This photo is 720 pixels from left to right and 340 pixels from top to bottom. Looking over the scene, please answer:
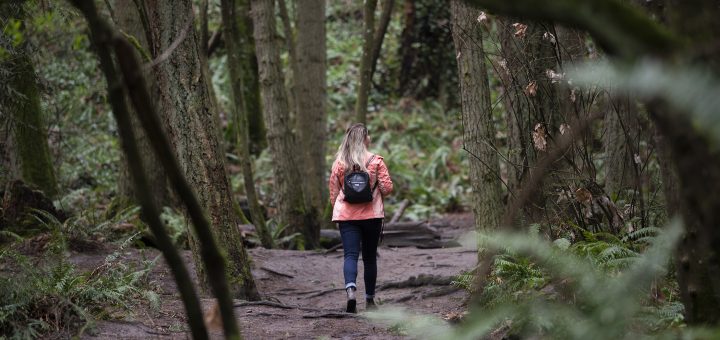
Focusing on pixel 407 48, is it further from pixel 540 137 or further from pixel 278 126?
pixel 540 137

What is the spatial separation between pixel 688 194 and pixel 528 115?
5.27 metres

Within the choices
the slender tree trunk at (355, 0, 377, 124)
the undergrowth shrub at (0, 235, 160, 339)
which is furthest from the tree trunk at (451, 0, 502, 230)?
the slender tree trunk at (355, 0, 377, 124)

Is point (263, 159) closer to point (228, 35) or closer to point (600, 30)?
point (228, 35)

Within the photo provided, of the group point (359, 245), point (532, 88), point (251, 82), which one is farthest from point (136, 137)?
point (251, 82)

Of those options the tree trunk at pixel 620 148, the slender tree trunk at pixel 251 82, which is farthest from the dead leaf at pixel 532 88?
the slender tree trunk at pixel 251 82

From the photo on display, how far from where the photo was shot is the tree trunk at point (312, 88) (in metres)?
14.8

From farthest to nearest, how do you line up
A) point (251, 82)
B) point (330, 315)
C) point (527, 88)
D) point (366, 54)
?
point (251, 82) → point (366, 54) → point (330, 315) → point (527, 88)

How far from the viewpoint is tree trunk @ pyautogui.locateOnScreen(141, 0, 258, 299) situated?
7336 millimetres

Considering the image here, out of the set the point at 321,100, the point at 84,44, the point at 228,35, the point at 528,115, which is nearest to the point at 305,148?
the point at 321,100

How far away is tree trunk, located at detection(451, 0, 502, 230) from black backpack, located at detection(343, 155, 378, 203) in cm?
113

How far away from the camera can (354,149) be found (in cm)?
816

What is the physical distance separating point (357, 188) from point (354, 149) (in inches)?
19.4

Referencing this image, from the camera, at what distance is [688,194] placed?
241cm

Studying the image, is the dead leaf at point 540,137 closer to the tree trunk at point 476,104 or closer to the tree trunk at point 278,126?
the tree trunk at point 476,104
